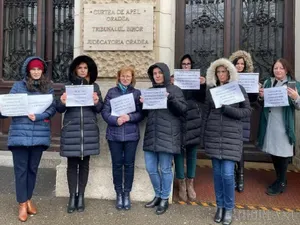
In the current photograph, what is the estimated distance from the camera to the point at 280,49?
597 centimetres

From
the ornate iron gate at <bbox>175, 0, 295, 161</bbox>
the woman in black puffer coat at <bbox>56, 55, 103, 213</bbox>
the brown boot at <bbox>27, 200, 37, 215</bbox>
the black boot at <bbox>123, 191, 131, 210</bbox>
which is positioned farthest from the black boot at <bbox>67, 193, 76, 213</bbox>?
the ornate iron gate at <bbox>175, 0, 295, 161</bbox>

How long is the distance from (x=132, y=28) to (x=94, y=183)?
2.16m

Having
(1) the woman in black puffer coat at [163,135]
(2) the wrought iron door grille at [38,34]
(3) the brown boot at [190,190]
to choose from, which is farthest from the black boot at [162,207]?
(2) the wrought iron door grille at [38,34]

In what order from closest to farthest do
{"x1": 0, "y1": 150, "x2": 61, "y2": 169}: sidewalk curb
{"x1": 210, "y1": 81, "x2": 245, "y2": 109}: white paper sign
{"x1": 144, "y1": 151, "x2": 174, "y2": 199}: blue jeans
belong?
{"x1": 210, "y1": 81, "x2": 245, "y2": 109}: white paper sign → {"x1": 144, "y1": 151, "x2": 174, "y2": 199}: blue jeans → {"x1": 0, "y1": 150, "x2": 61, "y2": 169}: sidewalk curb

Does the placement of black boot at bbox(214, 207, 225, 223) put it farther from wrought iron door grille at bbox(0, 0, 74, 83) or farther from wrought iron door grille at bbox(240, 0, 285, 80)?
wrought iron door grille at bbox(0, 0, 74, 83)

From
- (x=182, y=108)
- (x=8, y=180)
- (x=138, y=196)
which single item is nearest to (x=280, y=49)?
(x=182, y=108)

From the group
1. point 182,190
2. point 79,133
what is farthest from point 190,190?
point 79,133

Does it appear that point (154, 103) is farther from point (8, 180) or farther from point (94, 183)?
point (8, 180)

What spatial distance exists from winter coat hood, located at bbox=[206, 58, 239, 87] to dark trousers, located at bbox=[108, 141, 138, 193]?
117 centimetres

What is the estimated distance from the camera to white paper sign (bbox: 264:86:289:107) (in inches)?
170

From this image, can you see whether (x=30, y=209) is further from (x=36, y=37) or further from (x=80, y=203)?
(x=36, y=37)

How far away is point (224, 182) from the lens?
3746 millimetres

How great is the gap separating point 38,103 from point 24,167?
0.75 metres

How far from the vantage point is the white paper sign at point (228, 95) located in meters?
3.68
